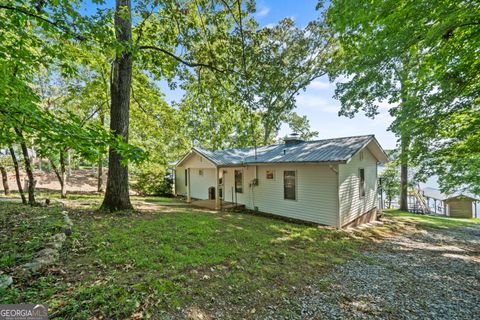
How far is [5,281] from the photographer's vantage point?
102 inches

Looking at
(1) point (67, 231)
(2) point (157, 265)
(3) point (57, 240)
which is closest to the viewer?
(2) point (157, 265)

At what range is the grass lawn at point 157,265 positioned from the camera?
2.63 meters

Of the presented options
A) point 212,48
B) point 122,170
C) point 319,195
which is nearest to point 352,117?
point 319,195

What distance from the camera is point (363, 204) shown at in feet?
32.7

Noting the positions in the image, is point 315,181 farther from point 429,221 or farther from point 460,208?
point 460,208

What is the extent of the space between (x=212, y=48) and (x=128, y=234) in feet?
20.5

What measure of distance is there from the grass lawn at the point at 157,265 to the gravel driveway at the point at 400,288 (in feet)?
1.08

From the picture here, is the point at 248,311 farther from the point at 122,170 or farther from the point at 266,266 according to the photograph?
the point at 122,170

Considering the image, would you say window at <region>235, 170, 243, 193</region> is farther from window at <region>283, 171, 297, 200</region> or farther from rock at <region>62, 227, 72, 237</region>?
rock at <region>62, 227, 72, 237</region>

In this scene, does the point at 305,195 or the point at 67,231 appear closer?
the point at 67,231

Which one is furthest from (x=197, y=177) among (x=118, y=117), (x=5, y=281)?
(x=5, y=281)

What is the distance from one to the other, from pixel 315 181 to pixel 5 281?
8.87m

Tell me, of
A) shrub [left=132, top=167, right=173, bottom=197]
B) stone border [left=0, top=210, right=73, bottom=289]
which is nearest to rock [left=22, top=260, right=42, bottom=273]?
stone border [left=0, top=210, right=73, bottom=289]

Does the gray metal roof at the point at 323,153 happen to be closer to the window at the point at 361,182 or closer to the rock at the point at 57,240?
the window at the point at 361,182
